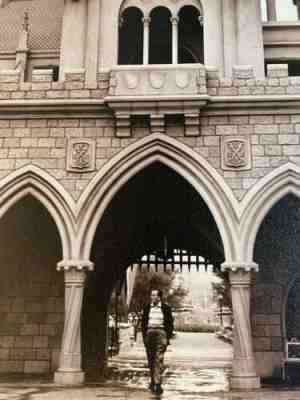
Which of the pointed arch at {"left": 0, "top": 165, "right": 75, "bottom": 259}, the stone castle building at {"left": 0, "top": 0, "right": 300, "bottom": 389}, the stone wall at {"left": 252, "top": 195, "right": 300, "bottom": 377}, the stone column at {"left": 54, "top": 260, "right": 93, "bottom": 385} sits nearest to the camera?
the stone column at {"left": 54, "top": 260, "right": 93, "bottom": 385}

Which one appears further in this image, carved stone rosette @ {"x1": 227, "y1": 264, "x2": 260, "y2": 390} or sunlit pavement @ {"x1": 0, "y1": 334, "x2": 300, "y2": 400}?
carved stone rosette @ {"x1": 227, "y1": 264, "x2": 260, "y2": 390}

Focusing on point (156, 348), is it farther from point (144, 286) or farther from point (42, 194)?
point (144, 286)

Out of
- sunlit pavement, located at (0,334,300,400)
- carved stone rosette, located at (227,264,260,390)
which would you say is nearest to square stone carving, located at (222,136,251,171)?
carved stone rosette, located at (227,264,260,390)

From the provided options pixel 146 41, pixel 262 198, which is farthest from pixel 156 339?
pixel 146 41

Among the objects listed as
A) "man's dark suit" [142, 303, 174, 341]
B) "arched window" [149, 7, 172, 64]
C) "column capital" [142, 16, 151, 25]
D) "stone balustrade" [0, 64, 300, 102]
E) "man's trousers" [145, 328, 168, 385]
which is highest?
"arched window" [149, 7, 172, 64]

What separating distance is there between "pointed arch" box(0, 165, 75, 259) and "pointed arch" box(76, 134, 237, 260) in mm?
252

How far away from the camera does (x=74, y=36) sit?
1559cm

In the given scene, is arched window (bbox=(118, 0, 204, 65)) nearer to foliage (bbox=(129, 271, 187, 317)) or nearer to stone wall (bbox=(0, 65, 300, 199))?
stone wall (bbox=(0, 65, 300, 199))

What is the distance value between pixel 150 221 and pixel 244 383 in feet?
20.7

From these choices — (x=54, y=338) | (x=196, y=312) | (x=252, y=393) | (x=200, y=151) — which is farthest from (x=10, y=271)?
(x=196, y=312)

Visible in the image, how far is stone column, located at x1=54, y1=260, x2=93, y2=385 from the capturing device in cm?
975

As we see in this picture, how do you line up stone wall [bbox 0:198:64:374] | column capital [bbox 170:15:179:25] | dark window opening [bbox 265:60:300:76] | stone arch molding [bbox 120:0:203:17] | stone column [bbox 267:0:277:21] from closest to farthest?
stone wall [bbox 0:198:64:374] → column capital [bbox 170:15:179:25] → stone arch molding [bbox 120:0:203:17] → dark window opening [bbox 265:60:300:76] → stone column [bbox 267:0:277:21]

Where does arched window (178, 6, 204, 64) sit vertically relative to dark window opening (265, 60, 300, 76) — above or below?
above

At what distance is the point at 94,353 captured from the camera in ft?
50.0
